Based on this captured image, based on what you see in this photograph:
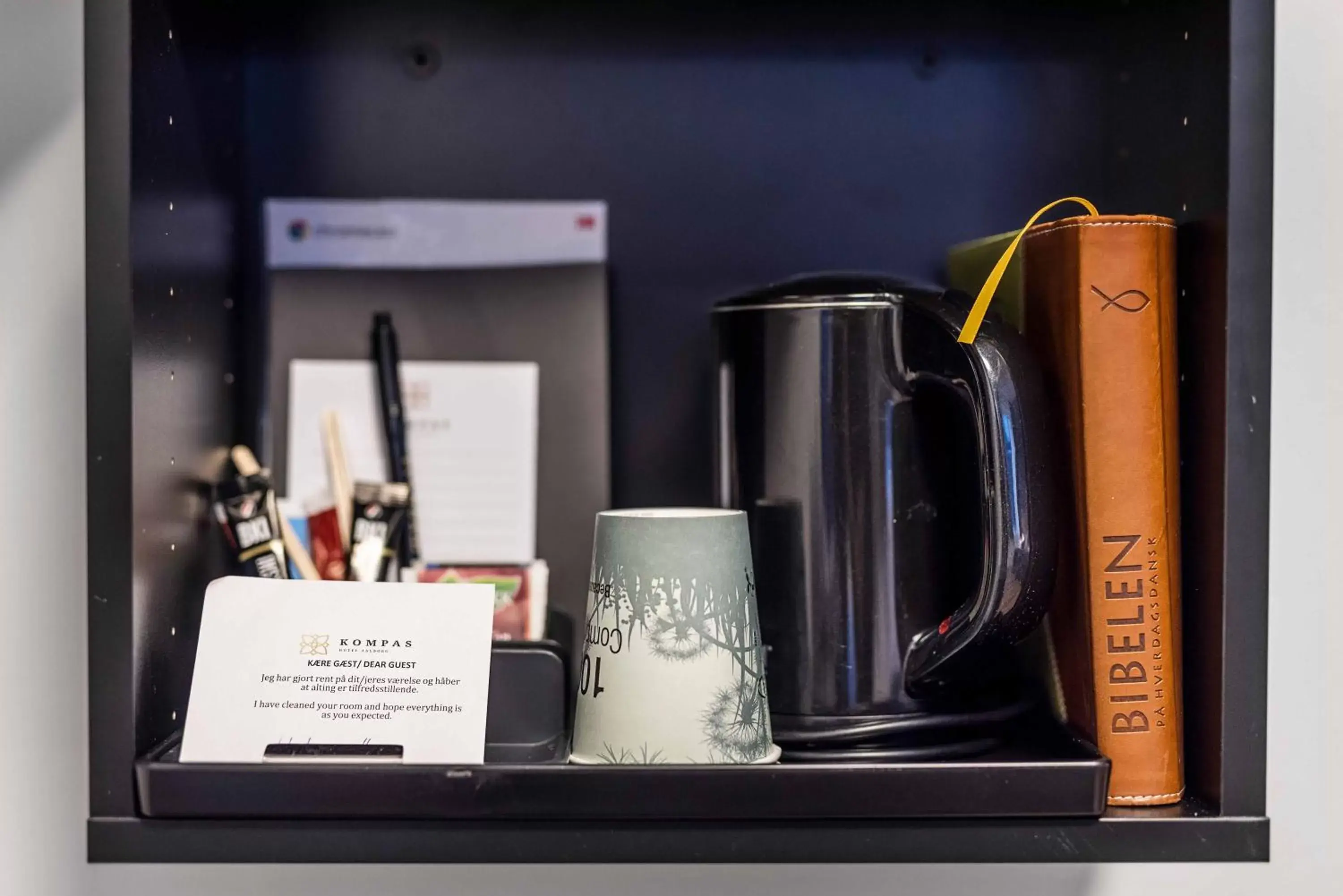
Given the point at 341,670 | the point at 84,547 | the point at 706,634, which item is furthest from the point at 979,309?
the point at 84,547

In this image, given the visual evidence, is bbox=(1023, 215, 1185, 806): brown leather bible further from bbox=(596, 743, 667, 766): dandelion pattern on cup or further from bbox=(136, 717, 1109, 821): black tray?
bbox=(596, 743, 667, 766): dandelion pattern on cup

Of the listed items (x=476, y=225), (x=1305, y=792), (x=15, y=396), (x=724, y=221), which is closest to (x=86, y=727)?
(x=15, y=396)

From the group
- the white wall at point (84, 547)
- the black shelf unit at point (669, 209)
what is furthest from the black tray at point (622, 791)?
the white wall at point (84, 547)

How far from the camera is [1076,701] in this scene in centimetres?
49

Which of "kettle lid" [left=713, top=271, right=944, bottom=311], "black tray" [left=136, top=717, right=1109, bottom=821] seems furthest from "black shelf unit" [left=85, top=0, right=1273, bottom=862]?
"kettle lid" [left=713, top=271, right=944, bottom=311]

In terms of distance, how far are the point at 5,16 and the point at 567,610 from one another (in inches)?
16.7

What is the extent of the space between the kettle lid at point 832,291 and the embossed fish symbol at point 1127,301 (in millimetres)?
69

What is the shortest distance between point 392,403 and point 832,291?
269 mm

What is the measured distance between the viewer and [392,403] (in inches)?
24.6

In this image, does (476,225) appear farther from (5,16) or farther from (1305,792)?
(1305,792)

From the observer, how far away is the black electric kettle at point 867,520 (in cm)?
49

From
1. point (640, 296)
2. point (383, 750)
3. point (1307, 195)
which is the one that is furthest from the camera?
point (640, 296)

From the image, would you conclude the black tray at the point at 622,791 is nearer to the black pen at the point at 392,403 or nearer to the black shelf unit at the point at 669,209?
the black shelf unit at the point at 669,209

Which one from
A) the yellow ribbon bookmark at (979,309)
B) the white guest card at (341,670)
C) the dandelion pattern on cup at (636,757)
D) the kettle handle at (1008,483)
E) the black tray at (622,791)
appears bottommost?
the black tray at (622,791)
